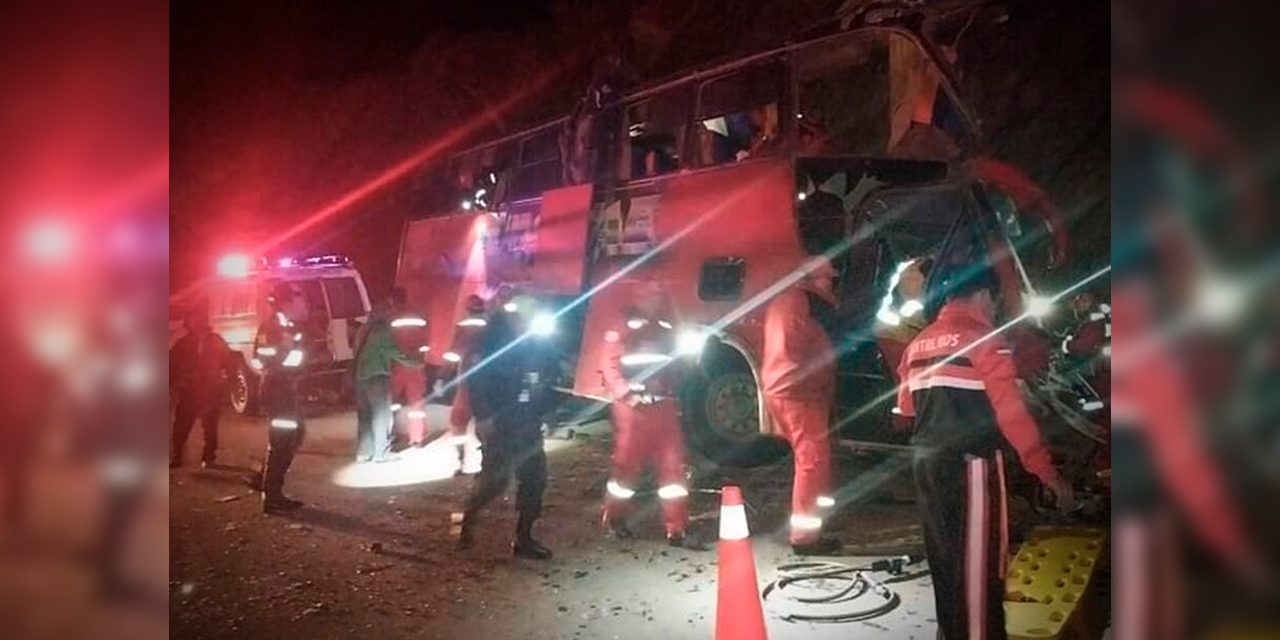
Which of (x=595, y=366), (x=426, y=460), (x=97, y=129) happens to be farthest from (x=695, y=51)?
(x=97, y=129)

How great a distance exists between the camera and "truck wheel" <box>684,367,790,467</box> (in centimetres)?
310

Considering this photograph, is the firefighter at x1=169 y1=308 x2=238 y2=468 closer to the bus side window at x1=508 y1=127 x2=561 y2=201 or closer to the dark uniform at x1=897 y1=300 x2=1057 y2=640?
the bus side window at x1=508 y1=127 x2=561 y2=201

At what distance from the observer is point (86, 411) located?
130 inches

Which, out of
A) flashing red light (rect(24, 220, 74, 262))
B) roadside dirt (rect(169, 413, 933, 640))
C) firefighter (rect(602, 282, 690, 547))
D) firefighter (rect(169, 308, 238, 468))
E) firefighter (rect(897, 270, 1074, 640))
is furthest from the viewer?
flashing red light (rect(24, 220, 74, 262))

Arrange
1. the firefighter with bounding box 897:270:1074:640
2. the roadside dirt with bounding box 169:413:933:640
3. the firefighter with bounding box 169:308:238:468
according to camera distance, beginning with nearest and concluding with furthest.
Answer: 1. the firefighter with bounding box 897:270:1074:640
2. the roadside dirt with bounding box 169:413:933:640
3. the firefighter with bounding box 169:308:238:468

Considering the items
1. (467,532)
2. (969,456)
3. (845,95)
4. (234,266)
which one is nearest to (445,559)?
(467,532)

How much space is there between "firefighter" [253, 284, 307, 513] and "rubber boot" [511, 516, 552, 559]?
0.72 meters

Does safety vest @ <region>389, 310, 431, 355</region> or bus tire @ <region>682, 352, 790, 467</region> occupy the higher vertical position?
safety vest @ <region>389, 310, 431, 355</region>

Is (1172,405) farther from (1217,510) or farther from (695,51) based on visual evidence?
(695,51)

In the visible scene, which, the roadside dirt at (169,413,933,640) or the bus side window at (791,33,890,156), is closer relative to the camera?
the roadside dirt at (169,413,933,640)

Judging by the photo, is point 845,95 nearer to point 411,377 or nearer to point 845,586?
point 845,586

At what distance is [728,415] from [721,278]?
43 centimetres

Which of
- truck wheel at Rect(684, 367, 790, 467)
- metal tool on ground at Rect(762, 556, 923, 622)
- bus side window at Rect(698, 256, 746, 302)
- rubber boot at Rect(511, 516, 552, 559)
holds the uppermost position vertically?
bus side window at Rect(698, 256, 746, 302)

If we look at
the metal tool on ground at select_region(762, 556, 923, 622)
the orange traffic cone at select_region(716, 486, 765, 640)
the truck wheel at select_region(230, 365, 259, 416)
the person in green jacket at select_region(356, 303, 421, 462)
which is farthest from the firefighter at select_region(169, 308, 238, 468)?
the metal tool on ground at select_region(762, 556, 923, 622)
